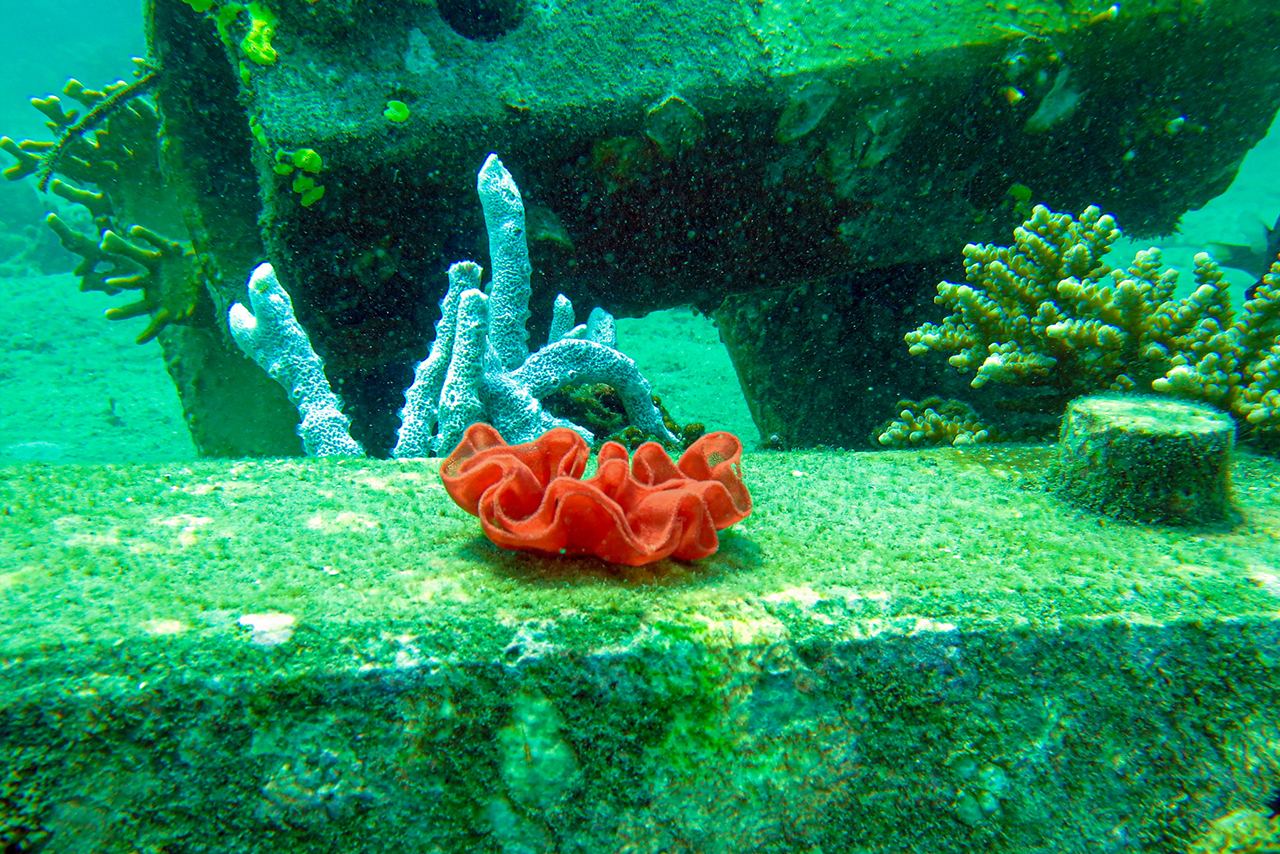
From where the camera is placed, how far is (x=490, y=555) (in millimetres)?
1564

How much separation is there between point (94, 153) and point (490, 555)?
16.9 feet

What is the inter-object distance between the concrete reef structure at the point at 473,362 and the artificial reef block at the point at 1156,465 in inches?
75.2

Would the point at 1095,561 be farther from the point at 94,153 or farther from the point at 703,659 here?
the point at 94,153

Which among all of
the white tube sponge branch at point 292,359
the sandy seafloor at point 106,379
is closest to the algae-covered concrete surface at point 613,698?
the white tube sponge branch at point 292,359

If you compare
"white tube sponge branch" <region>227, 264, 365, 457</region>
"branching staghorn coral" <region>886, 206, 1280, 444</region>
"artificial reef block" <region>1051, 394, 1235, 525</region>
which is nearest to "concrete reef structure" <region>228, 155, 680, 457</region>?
"white tube sponge branch" <region>227, 264, 365, 457</region>

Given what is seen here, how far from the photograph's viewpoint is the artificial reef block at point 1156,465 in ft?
6.03

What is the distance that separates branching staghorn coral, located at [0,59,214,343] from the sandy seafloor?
1.54 meters

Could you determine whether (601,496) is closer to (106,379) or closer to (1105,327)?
(1105,327)

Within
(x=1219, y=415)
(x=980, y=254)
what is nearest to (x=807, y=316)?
(x=980, y=254)

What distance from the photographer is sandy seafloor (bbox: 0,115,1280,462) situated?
6.46 metres

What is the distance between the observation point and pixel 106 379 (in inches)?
318

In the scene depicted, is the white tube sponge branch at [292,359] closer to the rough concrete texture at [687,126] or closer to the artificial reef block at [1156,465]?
the rough concrete texture at [687,126]

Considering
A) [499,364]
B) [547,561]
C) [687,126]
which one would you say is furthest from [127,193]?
[547,561]

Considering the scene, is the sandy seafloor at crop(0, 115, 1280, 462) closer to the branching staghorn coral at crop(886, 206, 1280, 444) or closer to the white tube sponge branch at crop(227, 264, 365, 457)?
the branching staghorn coral at crop(886, 206, 1280, 444)
